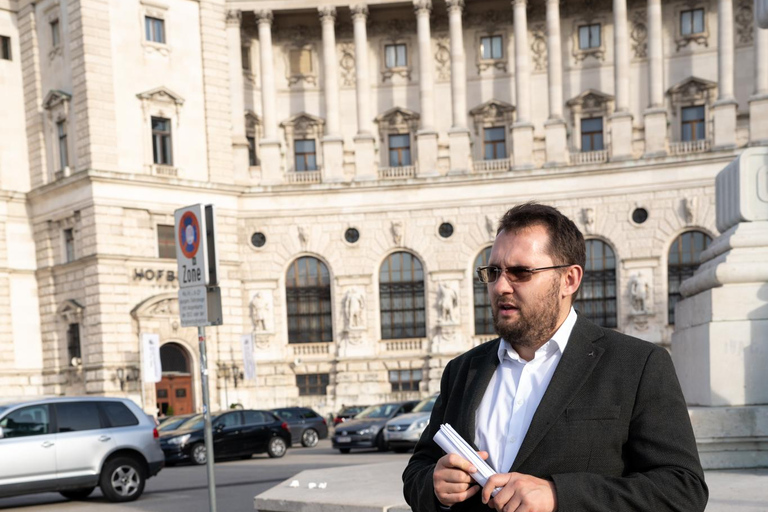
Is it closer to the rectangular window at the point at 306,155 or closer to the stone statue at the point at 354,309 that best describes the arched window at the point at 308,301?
the stone statue at the point at 354,309

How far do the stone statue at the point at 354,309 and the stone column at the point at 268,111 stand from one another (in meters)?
6.46

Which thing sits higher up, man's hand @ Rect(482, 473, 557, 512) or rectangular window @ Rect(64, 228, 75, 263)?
man's hand @ Rect(482, 473, 557, 512)

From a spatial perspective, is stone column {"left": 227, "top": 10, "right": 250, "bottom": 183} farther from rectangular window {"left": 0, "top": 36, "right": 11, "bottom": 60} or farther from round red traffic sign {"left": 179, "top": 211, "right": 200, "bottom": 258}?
round red traffic sign {"left": 179, "top": 211, "right": 200, "bottom": 258}

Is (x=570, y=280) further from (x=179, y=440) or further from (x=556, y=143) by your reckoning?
(x=556, y=143)

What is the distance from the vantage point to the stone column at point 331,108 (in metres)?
45.1

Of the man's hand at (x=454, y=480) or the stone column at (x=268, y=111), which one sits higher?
the stone column at (x=268, y=111)

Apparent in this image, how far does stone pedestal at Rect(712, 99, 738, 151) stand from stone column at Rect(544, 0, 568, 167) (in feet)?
21.3

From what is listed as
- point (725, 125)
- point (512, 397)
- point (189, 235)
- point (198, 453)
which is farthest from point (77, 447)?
point (725, 125)

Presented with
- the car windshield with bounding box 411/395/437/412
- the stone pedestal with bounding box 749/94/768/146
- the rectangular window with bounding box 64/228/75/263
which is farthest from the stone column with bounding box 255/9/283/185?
the stone pedestal with bounding box 749/94/768/146

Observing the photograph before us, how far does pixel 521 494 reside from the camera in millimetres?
2947

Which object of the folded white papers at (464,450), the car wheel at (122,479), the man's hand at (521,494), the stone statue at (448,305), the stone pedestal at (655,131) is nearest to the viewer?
the man's hand at (521,494)

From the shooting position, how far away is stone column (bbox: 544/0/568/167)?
43.8 m

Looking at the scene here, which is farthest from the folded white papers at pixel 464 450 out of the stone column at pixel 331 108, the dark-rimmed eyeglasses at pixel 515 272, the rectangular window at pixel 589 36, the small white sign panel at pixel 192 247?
the rectangular window at pixel 589 36

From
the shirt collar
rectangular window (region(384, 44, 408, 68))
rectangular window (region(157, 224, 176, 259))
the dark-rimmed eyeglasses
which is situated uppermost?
rectangular window (region(384, 44, 408, 68))
